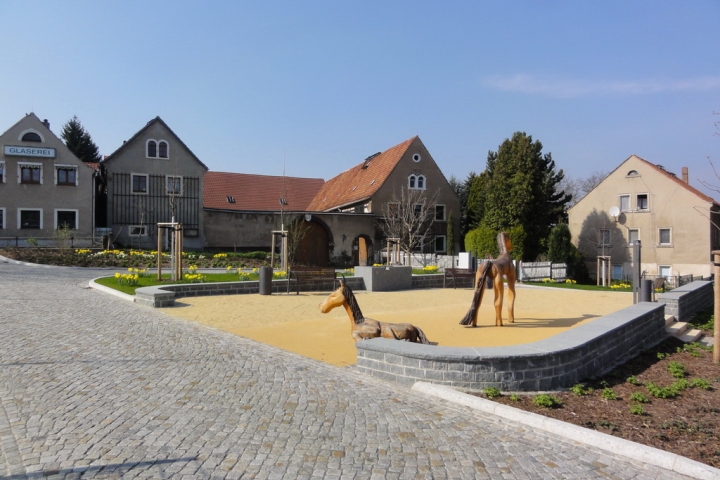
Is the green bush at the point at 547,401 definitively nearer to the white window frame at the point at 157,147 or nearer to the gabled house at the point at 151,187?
the gabled house at the point at 151,187

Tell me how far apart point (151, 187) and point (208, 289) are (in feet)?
78.0

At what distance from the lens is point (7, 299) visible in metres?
13.0

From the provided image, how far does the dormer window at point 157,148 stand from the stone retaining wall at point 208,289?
23.5 m

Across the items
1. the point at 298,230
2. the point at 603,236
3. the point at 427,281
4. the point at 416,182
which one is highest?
the point at 416,182

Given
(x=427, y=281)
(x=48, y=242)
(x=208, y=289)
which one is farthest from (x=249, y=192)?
(x=208, y=289)

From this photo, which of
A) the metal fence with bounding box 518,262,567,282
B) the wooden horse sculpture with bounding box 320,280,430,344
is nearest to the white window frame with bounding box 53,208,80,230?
the metal fence with bounding box 518,262,567,282

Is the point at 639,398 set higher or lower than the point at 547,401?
lower

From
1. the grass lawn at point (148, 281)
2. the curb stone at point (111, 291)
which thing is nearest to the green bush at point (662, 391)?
the curb stone at point (111, 291)

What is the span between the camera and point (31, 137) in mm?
34281

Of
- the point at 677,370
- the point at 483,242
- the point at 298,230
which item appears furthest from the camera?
the point at 483,242

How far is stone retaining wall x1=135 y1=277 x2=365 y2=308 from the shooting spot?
1325 centimetres

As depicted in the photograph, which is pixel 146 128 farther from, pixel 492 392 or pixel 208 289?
pixel 492 392

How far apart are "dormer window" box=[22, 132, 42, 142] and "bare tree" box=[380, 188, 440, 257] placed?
23.9 meters

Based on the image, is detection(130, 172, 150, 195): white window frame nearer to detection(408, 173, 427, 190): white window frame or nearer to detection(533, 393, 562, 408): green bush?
detection(408, 173, 427, 190): white window frame
